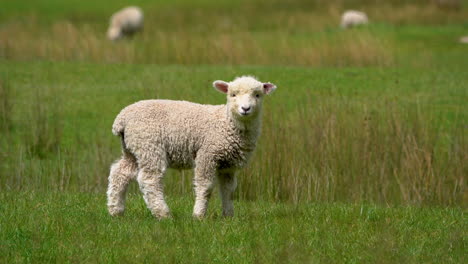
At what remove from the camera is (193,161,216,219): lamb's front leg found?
7129mm

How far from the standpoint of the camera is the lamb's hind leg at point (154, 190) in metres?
7.09

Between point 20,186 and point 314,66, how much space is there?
26.1 feet

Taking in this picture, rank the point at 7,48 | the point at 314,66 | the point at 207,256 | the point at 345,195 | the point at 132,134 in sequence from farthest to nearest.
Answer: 1. the point at 7,48
2. the point at 314,66
3. the point at 345,195
4. the point at 132,134
5. the point at 207,256

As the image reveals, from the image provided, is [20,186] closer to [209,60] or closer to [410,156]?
[410,156]

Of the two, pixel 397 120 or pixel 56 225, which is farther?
pixel 397 120

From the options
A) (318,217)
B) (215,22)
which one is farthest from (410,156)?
(215,22)

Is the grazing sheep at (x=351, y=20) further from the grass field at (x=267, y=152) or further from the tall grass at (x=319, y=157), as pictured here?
the tall grass at (x=319, y=157)

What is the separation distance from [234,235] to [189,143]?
1.06 m

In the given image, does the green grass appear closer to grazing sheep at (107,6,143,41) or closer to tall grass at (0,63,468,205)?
tall grass at (0,63,468,205)

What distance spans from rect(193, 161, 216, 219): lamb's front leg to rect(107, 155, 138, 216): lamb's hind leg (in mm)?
596

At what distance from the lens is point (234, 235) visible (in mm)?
6543

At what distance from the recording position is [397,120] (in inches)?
404

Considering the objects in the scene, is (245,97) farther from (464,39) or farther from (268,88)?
(464,39)

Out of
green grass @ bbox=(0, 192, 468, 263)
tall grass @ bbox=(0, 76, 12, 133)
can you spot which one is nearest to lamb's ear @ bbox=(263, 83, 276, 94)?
green grass @ bbox=(0, 192, 468, 263)
